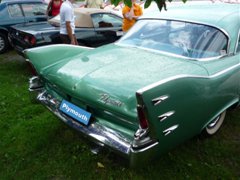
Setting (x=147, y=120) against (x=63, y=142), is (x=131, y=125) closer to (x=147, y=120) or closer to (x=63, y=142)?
(x=147, y=120)

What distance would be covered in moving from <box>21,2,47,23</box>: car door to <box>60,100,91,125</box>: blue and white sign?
17.7 ft

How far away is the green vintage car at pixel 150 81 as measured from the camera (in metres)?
2.29

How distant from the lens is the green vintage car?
2.29 meters

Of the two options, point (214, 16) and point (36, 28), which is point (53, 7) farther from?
point (214, 16)

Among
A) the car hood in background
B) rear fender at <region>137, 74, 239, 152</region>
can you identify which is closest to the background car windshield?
rear fender at <region>137, 74, 239, 152</region>

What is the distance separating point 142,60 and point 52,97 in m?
1.12

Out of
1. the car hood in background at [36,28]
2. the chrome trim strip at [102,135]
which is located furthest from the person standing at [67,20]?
the chrome trim strip at [102,135]

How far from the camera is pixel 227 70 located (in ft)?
10.0

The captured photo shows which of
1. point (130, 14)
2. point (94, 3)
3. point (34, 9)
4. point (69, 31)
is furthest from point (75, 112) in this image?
point (94, 3)

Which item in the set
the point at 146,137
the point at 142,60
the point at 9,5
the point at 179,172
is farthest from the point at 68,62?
the point at 9,5

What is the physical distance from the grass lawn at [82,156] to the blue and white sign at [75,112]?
0.21 meters

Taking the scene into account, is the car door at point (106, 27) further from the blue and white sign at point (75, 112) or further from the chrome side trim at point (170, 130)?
the chrome side trim at point (170, 130)

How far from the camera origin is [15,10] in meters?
7.55

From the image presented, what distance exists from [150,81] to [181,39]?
1.04 meters
